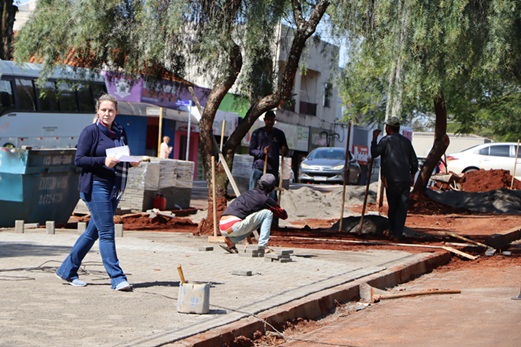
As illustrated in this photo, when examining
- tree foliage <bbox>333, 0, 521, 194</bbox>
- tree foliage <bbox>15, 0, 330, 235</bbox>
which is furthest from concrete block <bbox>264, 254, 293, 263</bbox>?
tree foliage <bbox>333, 0, 521, 194</bbox>

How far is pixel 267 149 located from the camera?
52.2 ft

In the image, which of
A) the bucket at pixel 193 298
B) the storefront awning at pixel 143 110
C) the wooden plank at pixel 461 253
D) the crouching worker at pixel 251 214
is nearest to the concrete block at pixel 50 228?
the crouching worker at pixel 251 214

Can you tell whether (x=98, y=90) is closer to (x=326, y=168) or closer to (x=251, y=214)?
(x=326, y=168)

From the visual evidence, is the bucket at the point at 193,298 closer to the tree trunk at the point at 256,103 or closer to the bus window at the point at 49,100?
the tree trunk at the point at 256,103

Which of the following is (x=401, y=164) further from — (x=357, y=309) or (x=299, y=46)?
(x=357, y=309)

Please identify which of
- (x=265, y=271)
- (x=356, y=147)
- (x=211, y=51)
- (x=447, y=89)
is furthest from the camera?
(x=356, y=147)

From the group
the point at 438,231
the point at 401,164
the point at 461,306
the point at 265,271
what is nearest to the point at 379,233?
the point at 401,164

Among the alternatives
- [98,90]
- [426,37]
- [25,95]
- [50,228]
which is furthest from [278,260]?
[98,90]

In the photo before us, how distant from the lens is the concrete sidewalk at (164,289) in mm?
6941

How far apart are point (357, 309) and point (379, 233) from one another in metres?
7.63

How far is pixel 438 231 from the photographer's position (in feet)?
66.2

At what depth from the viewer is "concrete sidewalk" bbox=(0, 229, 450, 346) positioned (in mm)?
6941

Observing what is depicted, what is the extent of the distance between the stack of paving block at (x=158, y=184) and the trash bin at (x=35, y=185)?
3.63 meters

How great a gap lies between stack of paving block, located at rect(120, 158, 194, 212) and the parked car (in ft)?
59.8
